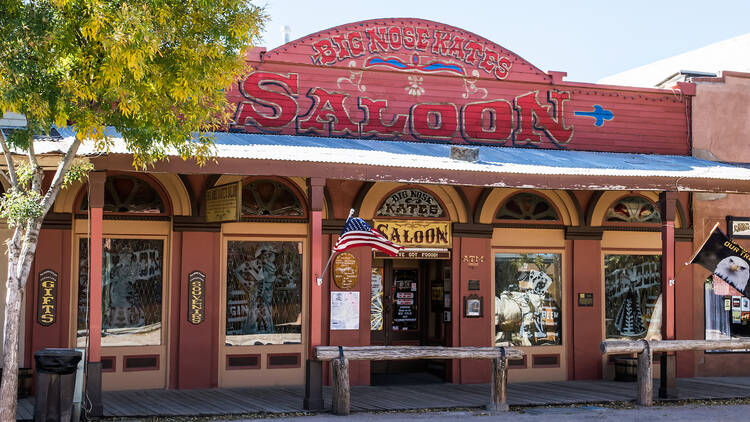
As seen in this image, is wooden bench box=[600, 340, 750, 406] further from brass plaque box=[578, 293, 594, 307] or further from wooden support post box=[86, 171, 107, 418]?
wooden support post box=[86, 171, 107, 418]

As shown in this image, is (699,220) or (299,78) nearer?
(299,78)

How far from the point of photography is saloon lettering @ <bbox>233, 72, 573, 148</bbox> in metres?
14.2

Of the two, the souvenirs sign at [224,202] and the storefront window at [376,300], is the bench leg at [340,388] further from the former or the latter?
the storefront window at [376,300]

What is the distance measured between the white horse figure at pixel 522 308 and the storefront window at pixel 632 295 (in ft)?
4.16

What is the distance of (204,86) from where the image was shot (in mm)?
10055

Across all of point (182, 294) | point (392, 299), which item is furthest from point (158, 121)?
point (392, 299)

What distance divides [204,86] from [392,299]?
6.89 m

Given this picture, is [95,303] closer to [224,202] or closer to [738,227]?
[224,202]

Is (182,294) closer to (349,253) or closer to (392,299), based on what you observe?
(349,253)

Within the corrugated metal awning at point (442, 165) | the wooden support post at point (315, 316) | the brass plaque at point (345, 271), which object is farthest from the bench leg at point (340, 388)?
the brass plaque at point (345, 271)

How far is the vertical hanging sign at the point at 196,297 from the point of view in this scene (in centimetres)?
1364

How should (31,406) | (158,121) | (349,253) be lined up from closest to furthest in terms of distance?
(158,121), (31,406), (349,253)

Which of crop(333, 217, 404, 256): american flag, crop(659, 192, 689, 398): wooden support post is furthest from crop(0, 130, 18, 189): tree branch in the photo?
crop(659, 192, 689, 398): wooden support post

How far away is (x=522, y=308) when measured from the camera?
15.5 metres
